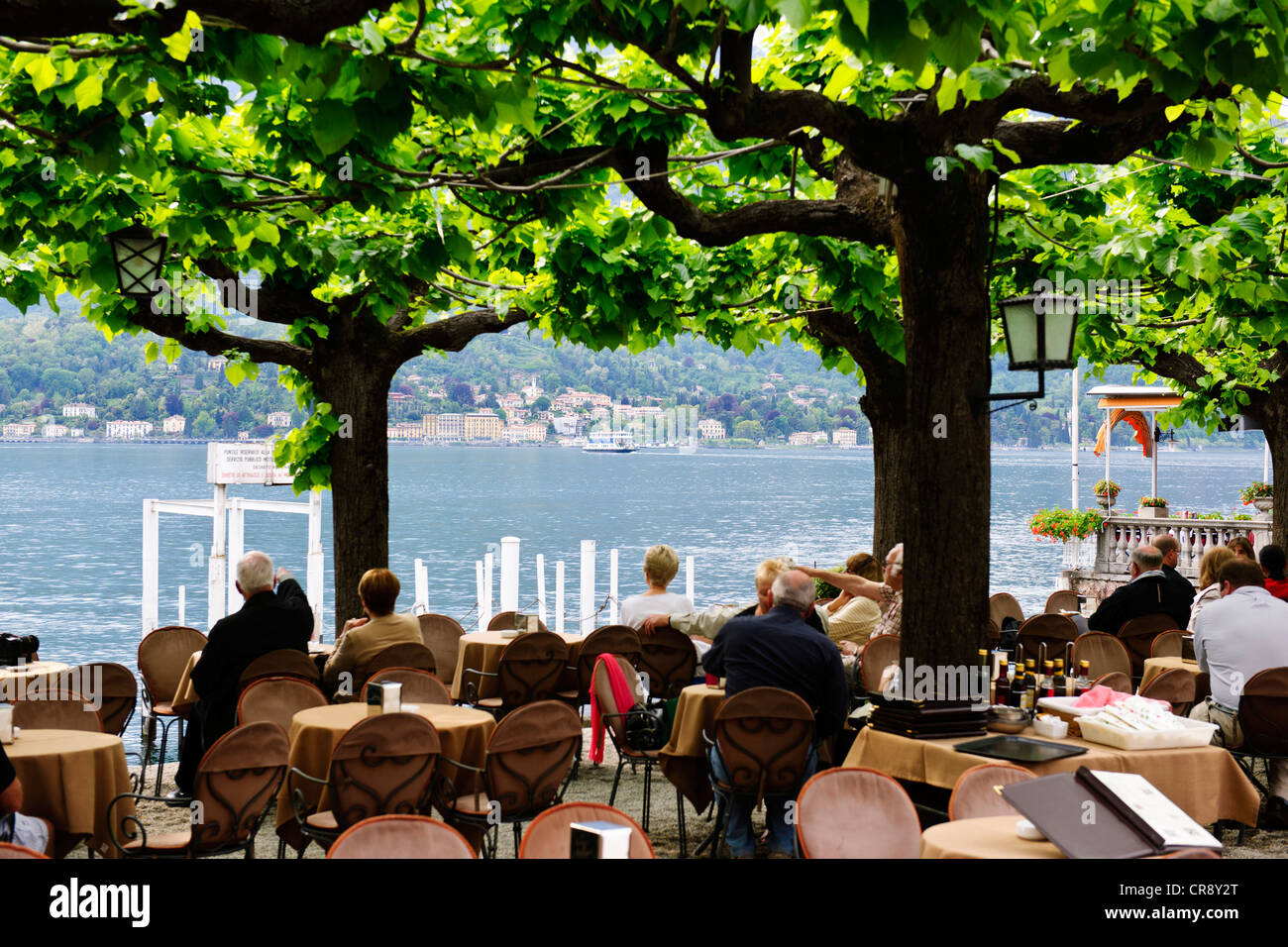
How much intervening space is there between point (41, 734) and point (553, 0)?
4.36 meters

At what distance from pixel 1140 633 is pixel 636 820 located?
5404 mm

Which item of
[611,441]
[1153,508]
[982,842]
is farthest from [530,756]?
[611,441]

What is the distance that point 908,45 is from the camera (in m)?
3.25

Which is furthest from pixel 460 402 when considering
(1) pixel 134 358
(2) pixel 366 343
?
(2) pixel 366 343

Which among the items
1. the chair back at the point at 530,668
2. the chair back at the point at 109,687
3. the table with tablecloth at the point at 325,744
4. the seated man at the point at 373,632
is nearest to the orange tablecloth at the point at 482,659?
the chair back at the point at 530,668

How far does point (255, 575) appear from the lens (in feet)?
24.8

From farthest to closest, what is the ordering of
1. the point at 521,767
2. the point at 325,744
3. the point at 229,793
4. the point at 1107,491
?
the point at 1107,491, the point at 325,744, the point at 521,767, the point at 229,793

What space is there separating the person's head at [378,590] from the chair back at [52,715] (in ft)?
6.35

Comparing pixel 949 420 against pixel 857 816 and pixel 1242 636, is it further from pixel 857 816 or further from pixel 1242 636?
pixel 1242 636

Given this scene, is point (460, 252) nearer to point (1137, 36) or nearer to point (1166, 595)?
point (1137, 36)

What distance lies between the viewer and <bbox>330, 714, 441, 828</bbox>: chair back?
5531 mm

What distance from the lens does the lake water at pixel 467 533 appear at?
47.1 metres

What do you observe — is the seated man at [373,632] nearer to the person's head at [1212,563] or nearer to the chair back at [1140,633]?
the person's head at [1212,563]

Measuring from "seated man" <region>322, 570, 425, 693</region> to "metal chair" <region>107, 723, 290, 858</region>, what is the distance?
2458 millimetres
